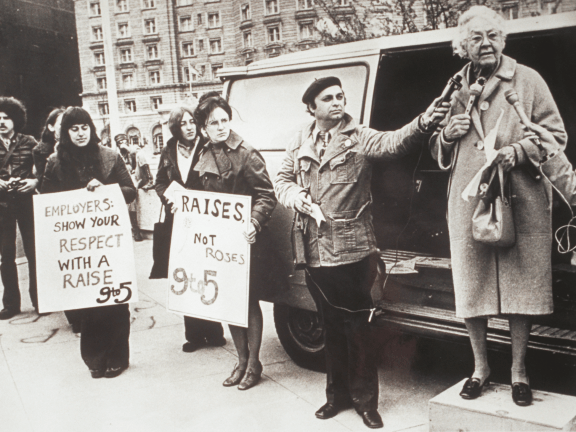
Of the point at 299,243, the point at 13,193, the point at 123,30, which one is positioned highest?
the point at 123,30

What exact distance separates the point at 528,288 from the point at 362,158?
1.09m

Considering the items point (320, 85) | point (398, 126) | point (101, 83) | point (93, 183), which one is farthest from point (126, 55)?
point (398, 126)

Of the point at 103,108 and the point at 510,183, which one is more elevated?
the point at 103,108

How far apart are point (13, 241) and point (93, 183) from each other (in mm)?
2263

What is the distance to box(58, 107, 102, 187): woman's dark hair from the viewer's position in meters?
4.33

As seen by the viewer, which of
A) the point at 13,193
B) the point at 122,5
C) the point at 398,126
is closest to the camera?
the point at 122,5

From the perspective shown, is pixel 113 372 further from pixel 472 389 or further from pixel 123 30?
pixel 472 389

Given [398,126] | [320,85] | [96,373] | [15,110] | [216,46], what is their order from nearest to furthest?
1. [320,85]
2. [216,46]
3. [96,373]
4. [398,126]
5. [15,110]

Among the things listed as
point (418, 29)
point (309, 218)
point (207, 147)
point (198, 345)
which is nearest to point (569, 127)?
point (418, 29)

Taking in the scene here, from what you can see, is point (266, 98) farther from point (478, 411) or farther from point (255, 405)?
point (478, 411)

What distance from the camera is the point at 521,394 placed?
110 inches

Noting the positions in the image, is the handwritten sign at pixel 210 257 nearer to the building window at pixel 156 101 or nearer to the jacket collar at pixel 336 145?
the jacket collar at pixel 336 145

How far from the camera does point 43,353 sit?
5027mm

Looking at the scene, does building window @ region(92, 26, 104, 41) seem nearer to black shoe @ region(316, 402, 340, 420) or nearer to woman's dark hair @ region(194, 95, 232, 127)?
woman's dark hair @ region(194, 95, 232, 127)
